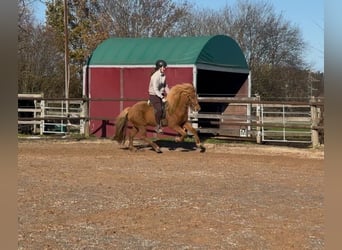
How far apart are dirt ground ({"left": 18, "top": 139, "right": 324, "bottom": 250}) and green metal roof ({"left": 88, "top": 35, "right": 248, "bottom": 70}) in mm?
4339

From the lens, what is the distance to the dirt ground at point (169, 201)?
433cm

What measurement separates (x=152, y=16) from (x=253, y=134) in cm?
2031

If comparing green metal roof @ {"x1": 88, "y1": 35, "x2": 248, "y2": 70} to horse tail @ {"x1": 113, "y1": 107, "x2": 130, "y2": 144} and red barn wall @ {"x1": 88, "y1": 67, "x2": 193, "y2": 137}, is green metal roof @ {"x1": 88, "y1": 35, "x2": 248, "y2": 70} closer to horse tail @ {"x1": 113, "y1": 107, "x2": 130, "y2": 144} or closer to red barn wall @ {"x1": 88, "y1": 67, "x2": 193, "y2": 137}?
red barn wall @ {"x1": 88, "y1": 67, "x2": 193, "y2": 137}

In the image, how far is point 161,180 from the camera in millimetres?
7742

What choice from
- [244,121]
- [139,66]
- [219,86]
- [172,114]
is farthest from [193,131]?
[219,86]

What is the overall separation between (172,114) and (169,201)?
5.25 meters

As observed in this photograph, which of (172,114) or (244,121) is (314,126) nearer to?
(172,114)

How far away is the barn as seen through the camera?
48.6ft

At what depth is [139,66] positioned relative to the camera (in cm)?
1541

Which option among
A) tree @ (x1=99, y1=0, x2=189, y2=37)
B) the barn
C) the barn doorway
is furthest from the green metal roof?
tree @ (x1=99, y1=0, x2=189, y2=37)

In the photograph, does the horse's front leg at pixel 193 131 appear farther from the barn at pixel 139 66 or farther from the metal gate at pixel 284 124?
the barn at pixel 139 66

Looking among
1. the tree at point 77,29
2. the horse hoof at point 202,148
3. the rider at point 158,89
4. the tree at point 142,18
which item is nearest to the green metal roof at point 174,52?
the horse hoof at point 202,148

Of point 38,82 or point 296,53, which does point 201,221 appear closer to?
point 38,82

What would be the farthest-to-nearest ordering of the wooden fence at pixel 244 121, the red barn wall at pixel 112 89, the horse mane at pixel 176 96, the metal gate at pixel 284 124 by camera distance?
the red barn wall at pixel 112 89, the metal gate at pixel 284 124, the wooden fence at pixel 244 121, the horse mane at pixel 176 96
